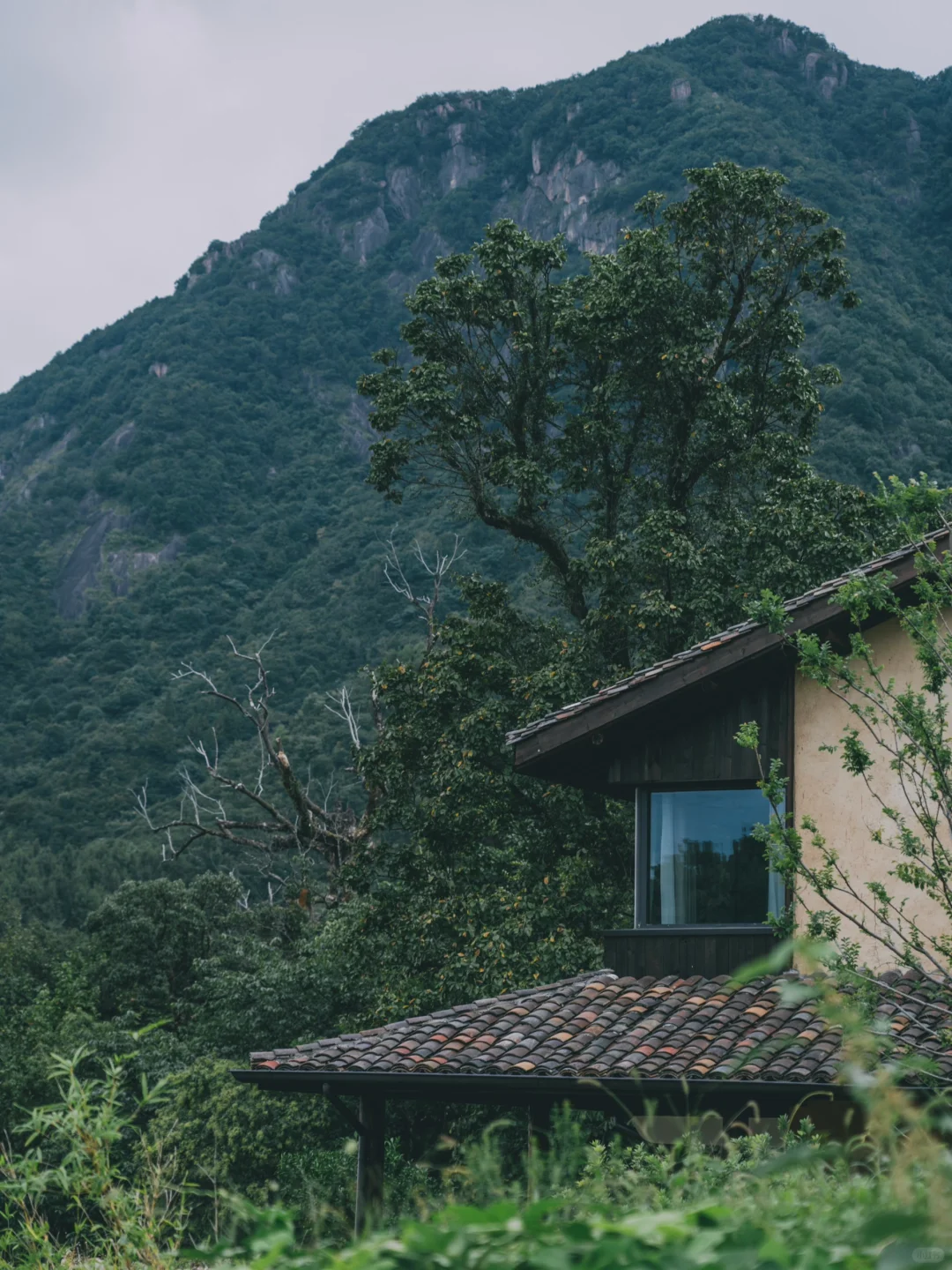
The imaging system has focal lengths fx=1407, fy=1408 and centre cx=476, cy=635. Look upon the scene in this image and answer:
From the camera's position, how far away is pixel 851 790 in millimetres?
13312

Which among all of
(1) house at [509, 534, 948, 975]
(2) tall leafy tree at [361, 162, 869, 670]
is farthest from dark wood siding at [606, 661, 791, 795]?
(2) tall leafy tree at [361, 162, 869, 670]

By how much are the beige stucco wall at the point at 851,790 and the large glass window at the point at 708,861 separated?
54 centimetres

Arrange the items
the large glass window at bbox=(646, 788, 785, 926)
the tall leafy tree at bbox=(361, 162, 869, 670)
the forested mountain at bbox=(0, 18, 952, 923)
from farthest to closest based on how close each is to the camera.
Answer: the forested mountain at bbox=(0, 18, 952, 923)
the tall leafy tree at bbox=(361, 162, 869, 670)
the large glass window at bbox=(646, 788, 785, 926)

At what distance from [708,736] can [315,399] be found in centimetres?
9604

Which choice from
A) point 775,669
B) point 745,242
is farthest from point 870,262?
point 775,669

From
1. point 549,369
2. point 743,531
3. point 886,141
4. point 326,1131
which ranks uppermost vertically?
point 886,141

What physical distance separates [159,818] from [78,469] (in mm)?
58323

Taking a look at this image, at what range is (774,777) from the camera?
10.4 m

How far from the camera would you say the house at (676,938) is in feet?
38.2

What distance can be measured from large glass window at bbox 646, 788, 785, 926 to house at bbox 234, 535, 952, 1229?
0.02 meters

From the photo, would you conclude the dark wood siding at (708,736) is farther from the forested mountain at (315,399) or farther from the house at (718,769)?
the forested mountain at (315,399)

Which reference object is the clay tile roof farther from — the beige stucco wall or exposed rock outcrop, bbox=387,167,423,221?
exposed rock outcrop, bbox=387,167,423,221

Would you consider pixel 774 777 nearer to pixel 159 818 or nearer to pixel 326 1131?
pixel 326 1131

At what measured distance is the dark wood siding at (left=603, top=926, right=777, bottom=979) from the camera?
1335cm
